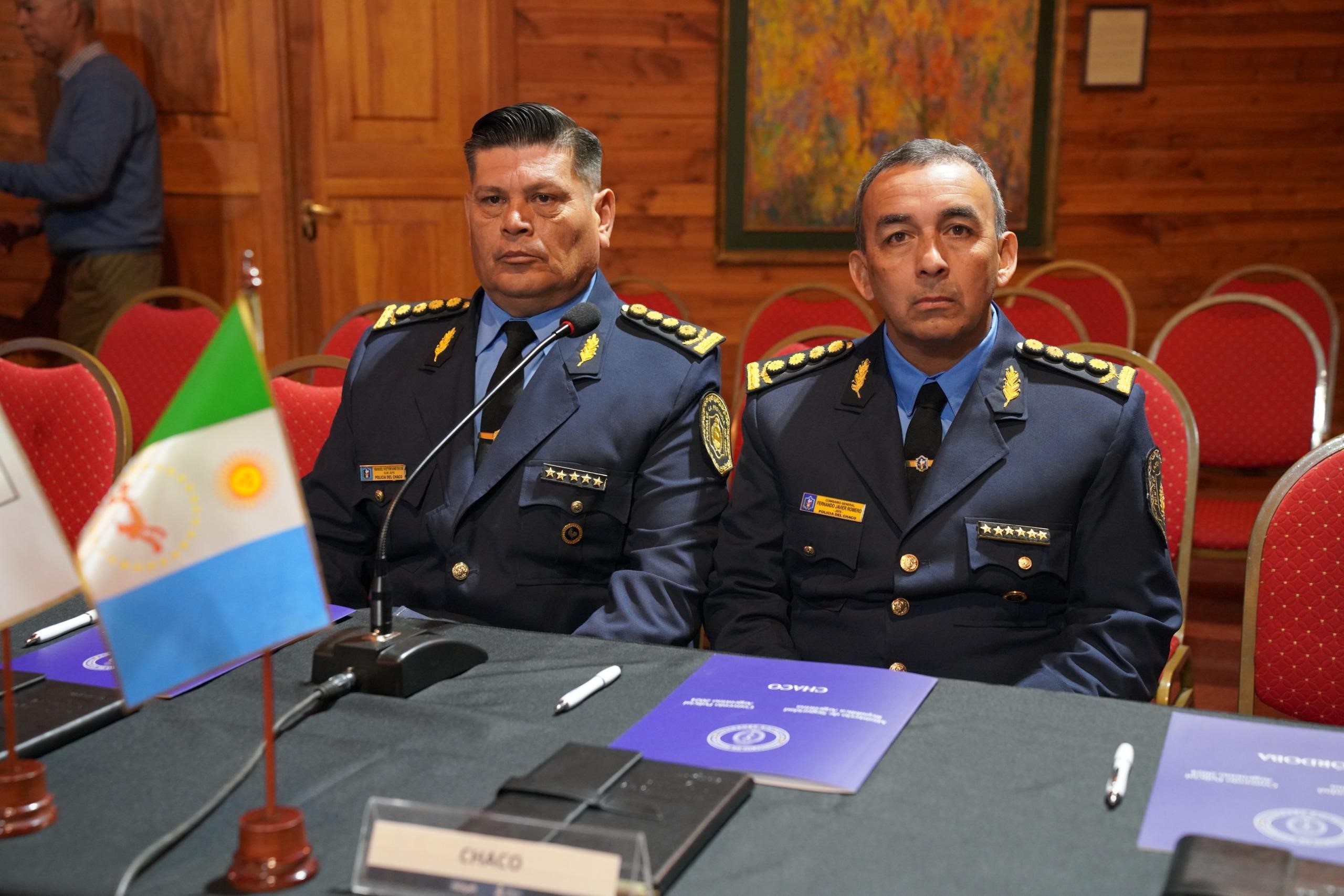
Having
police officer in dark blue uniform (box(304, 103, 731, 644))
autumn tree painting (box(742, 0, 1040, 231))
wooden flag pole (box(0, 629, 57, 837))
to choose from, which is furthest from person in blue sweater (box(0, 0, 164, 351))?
wooden flag pole (box(0, 629, 57, 837))

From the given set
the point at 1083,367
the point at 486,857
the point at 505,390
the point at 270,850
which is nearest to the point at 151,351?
the point at 505,390

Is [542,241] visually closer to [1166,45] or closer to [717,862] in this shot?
[717,862]

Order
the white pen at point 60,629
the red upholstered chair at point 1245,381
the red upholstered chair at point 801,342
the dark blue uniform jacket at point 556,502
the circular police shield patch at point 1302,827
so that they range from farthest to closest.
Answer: the red upholstered chair at point 1245,381 < the red upholstered chair at point 801,342 < the dark blue uniform jacket at point 556,502 < the white pen at point 60,629 < the circular police shield patch at point 1302,827

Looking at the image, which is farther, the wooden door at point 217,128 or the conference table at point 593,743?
the wooden door at point 217,128

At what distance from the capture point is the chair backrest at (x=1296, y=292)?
13.8ft

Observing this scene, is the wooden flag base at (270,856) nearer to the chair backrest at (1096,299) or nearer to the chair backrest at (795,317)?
the chair backrest at (795,317)

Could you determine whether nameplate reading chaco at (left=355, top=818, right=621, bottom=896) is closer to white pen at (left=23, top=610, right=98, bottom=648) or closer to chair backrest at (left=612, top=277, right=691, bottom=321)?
white pen at (left=23, top=610, right=98, bottom=648)

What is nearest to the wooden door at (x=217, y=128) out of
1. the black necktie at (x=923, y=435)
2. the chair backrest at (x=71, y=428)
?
the chair backrest at (x=71, y=428)

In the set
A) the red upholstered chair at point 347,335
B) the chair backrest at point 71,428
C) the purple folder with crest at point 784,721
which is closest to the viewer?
the purple folder with crest at point 784,721

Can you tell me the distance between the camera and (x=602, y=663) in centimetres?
132

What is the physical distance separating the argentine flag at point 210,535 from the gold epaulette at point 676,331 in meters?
1.11

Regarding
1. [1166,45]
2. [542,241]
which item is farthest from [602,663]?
[1166,45]

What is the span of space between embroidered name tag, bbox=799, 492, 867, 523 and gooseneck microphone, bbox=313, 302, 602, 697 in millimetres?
586

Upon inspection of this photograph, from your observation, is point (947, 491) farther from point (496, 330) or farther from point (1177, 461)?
point (496, 330)
